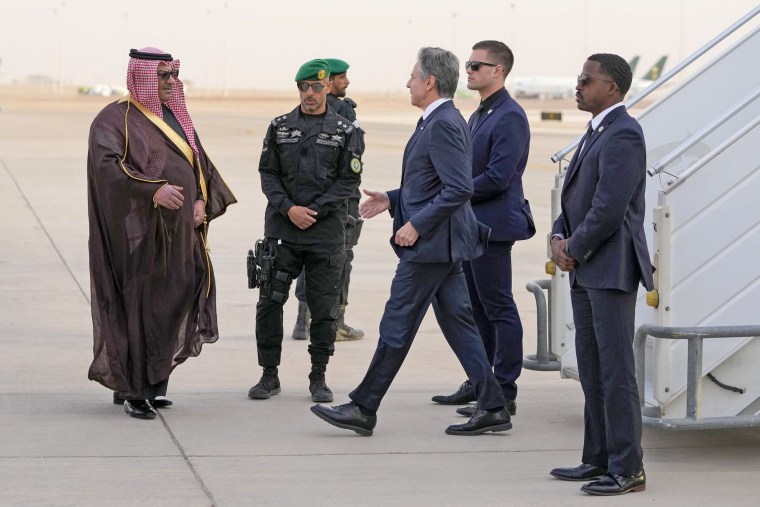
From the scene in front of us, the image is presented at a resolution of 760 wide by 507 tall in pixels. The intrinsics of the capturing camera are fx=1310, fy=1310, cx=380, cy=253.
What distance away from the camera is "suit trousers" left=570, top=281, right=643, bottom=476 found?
5336 millimetres

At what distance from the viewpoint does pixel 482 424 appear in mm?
6578

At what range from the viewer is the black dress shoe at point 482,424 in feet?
21.6

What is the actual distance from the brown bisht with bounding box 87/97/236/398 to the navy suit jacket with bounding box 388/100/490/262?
4.29 ft

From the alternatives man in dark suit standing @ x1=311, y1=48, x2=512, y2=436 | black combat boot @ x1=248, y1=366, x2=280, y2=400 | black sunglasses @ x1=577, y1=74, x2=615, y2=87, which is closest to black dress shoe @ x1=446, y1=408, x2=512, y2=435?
man in dark suit standing @ x1=311, y1=48, x2=512, y2=436

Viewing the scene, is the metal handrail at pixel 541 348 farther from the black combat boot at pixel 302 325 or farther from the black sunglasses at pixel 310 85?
the black combat boot at pixel 302 325

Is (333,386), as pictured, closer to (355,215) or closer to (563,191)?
(355,215)

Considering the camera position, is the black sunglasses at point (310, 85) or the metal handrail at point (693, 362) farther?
the black sunglasses at point (310, 85)

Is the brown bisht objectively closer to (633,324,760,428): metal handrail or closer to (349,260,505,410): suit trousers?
(349,260,505,410): suit trousers

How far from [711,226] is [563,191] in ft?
2.27

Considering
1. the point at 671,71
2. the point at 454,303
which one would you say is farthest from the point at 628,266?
the point at 671,71

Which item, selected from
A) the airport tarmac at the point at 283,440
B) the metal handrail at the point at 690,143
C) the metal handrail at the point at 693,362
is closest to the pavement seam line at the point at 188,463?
the airport tarmac at the point at 283,440

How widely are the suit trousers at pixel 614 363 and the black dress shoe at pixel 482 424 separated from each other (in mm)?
1126

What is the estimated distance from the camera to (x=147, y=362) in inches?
275

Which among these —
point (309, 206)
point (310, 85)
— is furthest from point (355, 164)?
point (310, 85)
